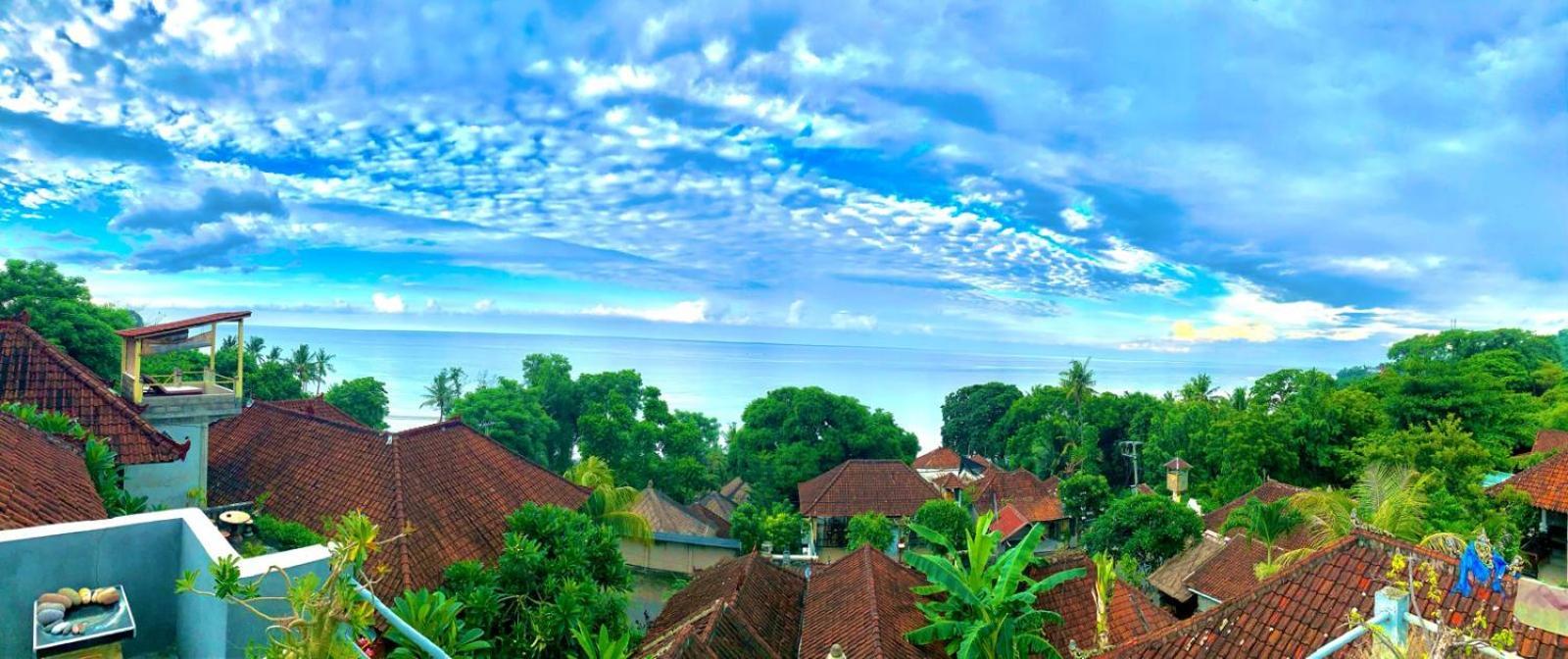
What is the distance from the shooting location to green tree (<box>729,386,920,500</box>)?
123 feet

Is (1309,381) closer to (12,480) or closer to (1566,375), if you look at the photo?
(1566,375)

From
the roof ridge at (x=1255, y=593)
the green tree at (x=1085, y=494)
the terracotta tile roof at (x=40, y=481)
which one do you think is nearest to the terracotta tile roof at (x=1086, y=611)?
the roof ridge at (x=1255, y=593)

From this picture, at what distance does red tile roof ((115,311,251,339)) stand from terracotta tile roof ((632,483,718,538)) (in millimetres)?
15957

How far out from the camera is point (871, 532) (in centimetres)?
2522

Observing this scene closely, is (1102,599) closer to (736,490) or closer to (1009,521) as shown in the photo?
(1009,521)

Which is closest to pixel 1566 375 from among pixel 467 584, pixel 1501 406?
pixel 1501 406

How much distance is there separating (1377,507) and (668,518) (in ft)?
69.5

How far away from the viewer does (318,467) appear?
46.8 ft

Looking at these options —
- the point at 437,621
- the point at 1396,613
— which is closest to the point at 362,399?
the point at 437,621

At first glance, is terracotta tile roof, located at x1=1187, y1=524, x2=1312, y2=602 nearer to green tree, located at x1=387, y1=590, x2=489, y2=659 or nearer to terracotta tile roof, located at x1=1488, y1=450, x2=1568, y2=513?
terracotta tile roof, located at x1=1488, y1=450, x2=1568, y2=513

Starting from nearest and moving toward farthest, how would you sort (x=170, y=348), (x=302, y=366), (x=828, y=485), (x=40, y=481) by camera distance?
(x=40, y=481)
(x=170, y=348)
(x=828, y=485)
(x=302, y=366)

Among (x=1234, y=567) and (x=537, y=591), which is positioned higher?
(x=537, y=591)

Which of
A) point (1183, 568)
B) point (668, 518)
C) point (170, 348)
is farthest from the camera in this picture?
point (668, 518)

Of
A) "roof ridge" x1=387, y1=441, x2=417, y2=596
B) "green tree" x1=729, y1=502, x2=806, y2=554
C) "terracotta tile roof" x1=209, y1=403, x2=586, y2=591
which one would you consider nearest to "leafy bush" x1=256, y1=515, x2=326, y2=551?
"terracotta tile roof" x1=209, y1=403, x2=586, y2=591
